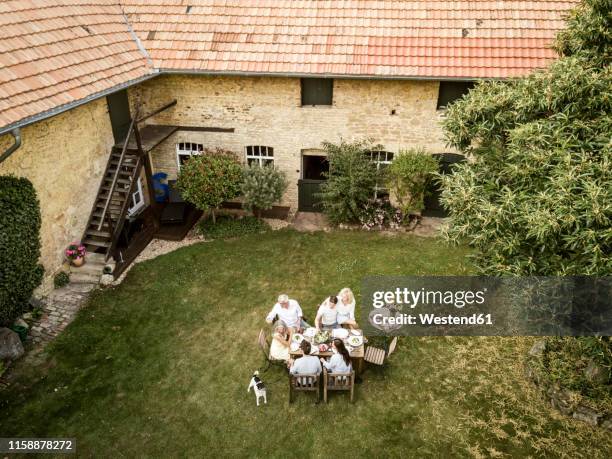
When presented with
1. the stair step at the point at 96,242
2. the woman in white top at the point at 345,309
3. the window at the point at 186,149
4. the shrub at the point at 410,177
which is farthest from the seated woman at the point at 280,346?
the window at the point at 186,149

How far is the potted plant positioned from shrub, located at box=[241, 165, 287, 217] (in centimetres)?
473

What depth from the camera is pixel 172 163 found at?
Answer: 15.6 m

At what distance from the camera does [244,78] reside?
1405 centimetres

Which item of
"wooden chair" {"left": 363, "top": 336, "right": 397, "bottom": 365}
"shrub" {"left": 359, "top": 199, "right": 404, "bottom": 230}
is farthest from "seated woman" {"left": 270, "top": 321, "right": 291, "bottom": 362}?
"shrub" {"left": 359, "top": 199, "right": 404, "bottom": 230}

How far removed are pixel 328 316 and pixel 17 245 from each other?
22.3ft

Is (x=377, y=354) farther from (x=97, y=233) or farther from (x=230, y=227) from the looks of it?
(x=97, y=233)

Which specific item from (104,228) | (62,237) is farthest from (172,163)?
(62,237)

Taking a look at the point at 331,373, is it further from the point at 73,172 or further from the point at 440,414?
the point at 73,172

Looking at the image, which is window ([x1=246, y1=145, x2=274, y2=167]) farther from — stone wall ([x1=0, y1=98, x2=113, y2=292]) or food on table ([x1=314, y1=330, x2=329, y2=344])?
food on table ([x1=314, y1=330, x2=329, y2=344])

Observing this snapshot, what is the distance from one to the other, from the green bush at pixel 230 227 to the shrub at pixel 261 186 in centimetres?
85

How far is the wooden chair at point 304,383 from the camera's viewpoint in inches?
332

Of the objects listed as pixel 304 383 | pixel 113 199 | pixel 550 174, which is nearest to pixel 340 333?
pixel 304 383

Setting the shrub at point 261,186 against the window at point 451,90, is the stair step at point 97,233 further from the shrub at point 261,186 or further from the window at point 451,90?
the window at point 451,90

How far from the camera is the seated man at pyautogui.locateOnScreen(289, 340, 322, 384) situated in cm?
834
